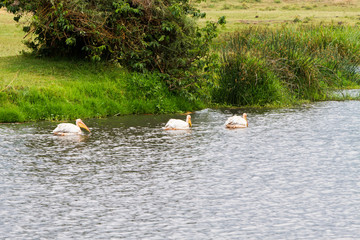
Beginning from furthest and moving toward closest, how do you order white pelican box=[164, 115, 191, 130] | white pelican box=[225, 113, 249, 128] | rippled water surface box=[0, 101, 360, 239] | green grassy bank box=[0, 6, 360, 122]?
1. green grassy bank box=[0, 6, 360, 122]
2. white pelican box=[225, 113, 249, 128]
3. white pelican box=[164, 115, 191, 130]
4. rippled water surface box=[0, 101, 360, 239]

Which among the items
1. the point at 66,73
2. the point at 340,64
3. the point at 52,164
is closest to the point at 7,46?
the point at 66,73

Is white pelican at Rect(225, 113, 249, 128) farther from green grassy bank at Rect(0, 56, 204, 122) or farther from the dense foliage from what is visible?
the dense foliage

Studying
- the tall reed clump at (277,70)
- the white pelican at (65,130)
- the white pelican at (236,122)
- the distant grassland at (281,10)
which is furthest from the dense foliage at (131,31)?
the distant grassland at (281,10)

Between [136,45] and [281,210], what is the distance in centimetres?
1184

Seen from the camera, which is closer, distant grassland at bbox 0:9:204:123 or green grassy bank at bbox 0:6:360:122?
distant grassland at bbox 0:9:204:123

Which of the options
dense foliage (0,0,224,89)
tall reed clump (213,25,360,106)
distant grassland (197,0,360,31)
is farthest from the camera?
distant grassland (197,0,360,31)

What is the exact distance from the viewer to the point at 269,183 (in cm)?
1066

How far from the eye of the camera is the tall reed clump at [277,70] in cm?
2052

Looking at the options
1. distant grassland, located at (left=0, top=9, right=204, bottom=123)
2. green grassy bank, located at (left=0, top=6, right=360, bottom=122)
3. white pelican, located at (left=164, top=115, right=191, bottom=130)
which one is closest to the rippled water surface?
white pelican, located at (left=164, top=115, right=191, bottom=130)

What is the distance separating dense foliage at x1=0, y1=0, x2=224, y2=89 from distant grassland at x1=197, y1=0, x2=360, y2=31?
39870 mm

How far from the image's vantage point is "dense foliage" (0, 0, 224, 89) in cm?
1934

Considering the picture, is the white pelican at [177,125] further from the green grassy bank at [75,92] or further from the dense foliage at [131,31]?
the dense foliage at [131,31]

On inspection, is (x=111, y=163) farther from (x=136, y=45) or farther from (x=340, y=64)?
(x=340, y=64)

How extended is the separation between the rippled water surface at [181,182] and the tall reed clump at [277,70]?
141 inches
